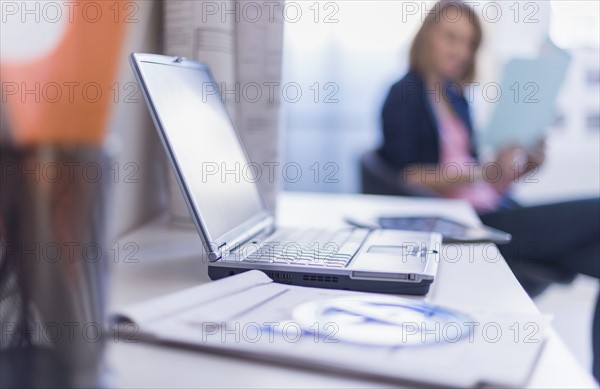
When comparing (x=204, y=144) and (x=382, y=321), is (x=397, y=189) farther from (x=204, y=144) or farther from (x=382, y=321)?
(x=382, y=321)

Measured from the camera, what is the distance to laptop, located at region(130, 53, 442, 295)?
2.22ft

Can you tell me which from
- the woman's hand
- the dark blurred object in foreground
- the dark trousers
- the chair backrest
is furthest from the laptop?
the woman's hand

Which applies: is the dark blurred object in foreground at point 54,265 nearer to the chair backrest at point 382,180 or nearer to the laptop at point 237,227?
the laptop at point 237,227

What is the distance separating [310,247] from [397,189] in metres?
1.11

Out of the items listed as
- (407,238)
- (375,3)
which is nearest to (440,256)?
(407,238)

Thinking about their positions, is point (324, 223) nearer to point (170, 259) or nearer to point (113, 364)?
point (170, 259)

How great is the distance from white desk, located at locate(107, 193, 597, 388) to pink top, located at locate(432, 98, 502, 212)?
0.57 metres

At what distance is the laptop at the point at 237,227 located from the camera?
68 cm

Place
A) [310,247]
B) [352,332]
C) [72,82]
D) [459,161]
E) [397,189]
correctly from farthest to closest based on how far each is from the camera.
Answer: [459,161] < [397,189] < [310,247] < [352,332] < [72,82]

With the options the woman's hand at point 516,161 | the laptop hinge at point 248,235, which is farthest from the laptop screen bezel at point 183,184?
the woman's hand at point 516,161

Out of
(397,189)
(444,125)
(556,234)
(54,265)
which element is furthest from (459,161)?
(54,265)

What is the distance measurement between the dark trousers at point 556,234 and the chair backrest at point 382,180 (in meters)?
0.53

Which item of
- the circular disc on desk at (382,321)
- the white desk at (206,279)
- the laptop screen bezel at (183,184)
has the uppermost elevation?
the laptop screen bezel at (183,184)

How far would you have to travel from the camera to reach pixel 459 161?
2.02m
